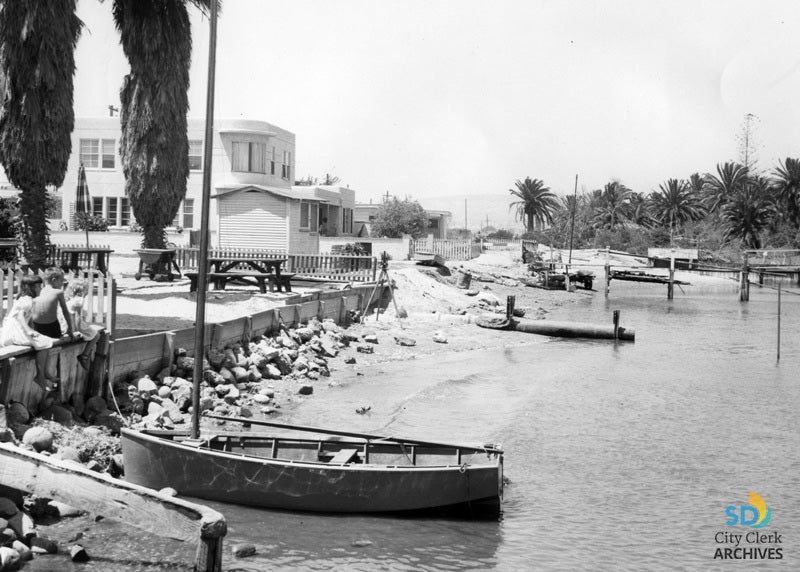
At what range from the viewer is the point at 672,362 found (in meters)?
26.8

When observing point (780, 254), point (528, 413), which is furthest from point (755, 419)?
point (780, 254)

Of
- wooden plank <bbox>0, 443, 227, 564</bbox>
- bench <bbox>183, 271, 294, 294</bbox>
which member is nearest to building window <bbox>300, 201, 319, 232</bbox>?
bench <bbox>183, 271, 294, 294</bbox>

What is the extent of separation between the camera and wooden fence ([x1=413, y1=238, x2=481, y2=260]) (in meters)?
57.8

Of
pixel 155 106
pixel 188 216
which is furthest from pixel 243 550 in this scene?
pixel 188 216

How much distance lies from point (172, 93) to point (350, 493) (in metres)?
22.0

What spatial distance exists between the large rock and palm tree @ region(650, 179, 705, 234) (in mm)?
99146

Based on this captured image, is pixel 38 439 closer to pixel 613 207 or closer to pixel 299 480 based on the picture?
pixel 299 480

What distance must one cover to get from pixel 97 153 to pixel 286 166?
981 centimetres

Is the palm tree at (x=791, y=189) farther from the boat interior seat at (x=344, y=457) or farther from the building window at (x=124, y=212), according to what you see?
the boat interior seat at (x=344, y=457)

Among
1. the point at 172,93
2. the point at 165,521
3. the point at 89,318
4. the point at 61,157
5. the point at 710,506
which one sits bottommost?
the point at 710,506

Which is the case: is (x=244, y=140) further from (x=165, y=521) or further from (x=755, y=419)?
(x=165, y=521)

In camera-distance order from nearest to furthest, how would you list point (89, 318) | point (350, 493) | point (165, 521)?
point (165, 521)
point (350, 493)
point (89, 318)

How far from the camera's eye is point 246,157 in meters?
45.9

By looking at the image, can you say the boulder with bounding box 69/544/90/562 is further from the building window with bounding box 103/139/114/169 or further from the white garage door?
the building window with bounding box 103/139/114/169
